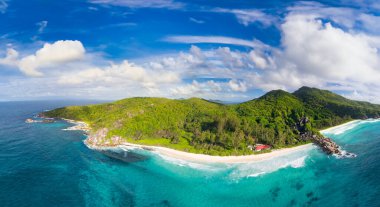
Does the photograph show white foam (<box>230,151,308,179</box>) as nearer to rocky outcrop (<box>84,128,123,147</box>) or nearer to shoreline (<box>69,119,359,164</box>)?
shoreline (<box>69,119,359,164</box>)

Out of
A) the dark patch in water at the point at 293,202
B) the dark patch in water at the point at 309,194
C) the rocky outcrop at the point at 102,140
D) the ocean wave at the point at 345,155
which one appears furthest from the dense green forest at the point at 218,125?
the dark patch in water at the point at 293,202

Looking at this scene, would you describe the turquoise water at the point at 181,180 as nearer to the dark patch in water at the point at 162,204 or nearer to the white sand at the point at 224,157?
the dark patch in water at the point at 162,204

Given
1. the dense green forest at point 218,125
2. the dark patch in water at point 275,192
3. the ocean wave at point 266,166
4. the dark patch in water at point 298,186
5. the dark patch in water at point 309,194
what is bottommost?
the dark patch in water at point 275,192

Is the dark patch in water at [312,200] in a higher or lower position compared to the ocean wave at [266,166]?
lower

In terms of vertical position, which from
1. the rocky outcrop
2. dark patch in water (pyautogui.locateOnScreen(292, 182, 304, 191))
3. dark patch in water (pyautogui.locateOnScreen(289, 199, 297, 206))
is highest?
the rocky outcrop

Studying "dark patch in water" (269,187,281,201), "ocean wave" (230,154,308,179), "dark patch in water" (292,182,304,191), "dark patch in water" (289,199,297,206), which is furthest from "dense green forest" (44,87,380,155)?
"dark patch in water" (289,199,297,206)

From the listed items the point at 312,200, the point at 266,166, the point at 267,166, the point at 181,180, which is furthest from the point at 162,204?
the point at 267,166

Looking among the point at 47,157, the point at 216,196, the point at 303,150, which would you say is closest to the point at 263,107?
the point at 303,150
